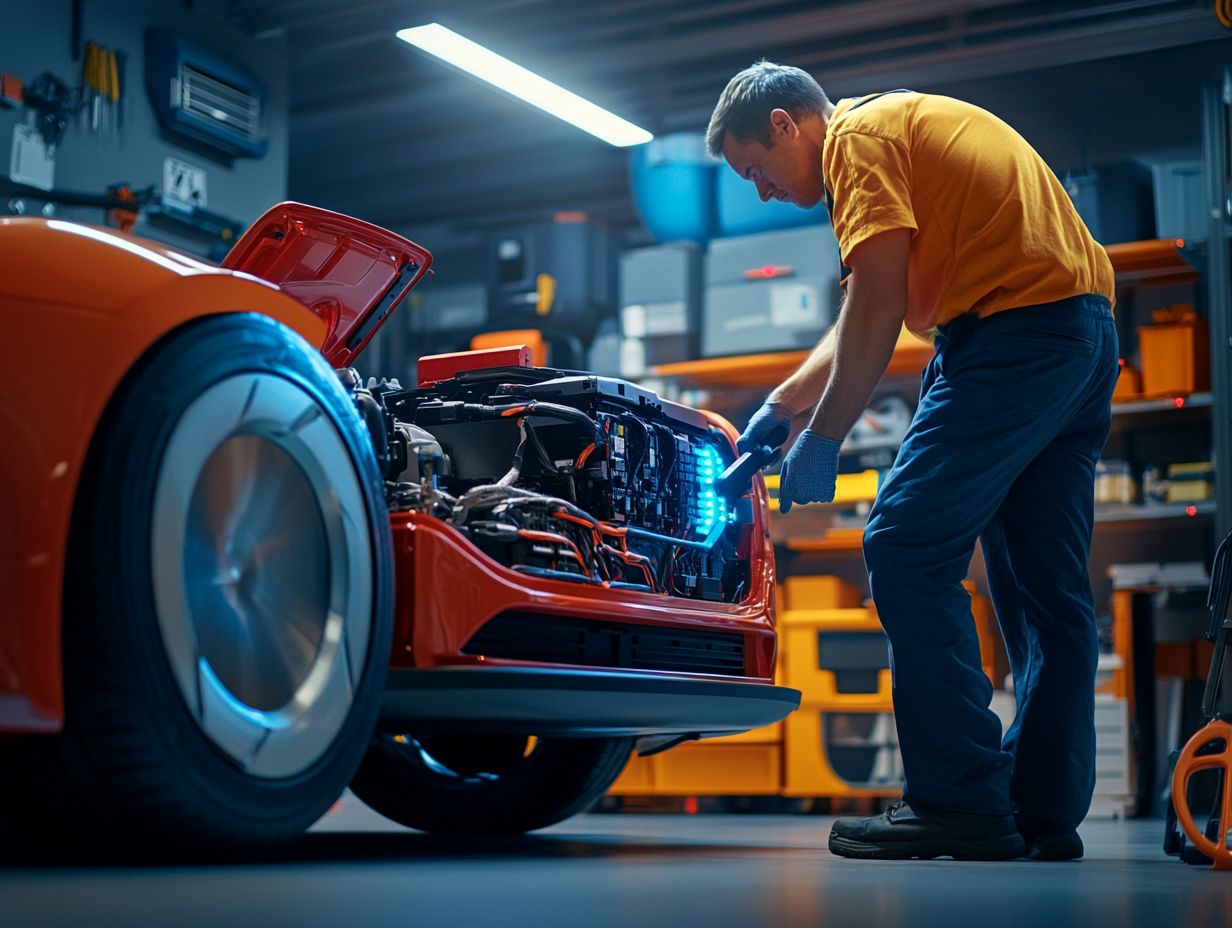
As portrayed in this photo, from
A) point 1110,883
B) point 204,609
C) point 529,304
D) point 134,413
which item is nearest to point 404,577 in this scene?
point 204,609

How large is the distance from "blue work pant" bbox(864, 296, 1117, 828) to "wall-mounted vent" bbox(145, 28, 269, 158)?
457cm

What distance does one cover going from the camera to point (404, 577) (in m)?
2.40

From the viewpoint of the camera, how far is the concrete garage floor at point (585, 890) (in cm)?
150

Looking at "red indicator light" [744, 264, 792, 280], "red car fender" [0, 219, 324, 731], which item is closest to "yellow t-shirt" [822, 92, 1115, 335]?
"red car fender" [0, 219, 324, 731]

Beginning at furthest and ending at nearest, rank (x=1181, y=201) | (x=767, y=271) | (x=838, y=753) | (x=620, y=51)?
(x=620, y=51)
(x=767, y=271)
(x=1181, y=201)
(x=838, y=753)

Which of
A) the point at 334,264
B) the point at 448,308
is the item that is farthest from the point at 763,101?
the point at 448,308

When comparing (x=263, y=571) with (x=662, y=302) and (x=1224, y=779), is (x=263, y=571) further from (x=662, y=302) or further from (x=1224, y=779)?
(x=662, y=302)

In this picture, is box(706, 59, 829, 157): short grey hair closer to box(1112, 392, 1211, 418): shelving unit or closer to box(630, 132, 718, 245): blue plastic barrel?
box(1112, 392, 1211, 418): shelving unit

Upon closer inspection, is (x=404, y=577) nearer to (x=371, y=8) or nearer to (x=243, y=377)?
(x=243, y=377)

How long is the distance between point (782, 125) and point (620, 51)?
4.70 metres

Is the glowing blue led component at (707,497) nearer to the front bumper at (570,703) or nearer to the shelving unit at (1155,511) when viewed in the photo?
the front bumper at (570,703)

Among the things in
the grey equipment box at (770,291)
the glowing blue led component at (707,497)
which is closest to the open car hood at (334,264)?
the glowing blue led component at (707,497)

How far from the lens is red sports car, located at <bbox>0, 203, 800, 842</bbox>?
6.00 ft

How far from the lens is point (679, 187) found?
757 cm
